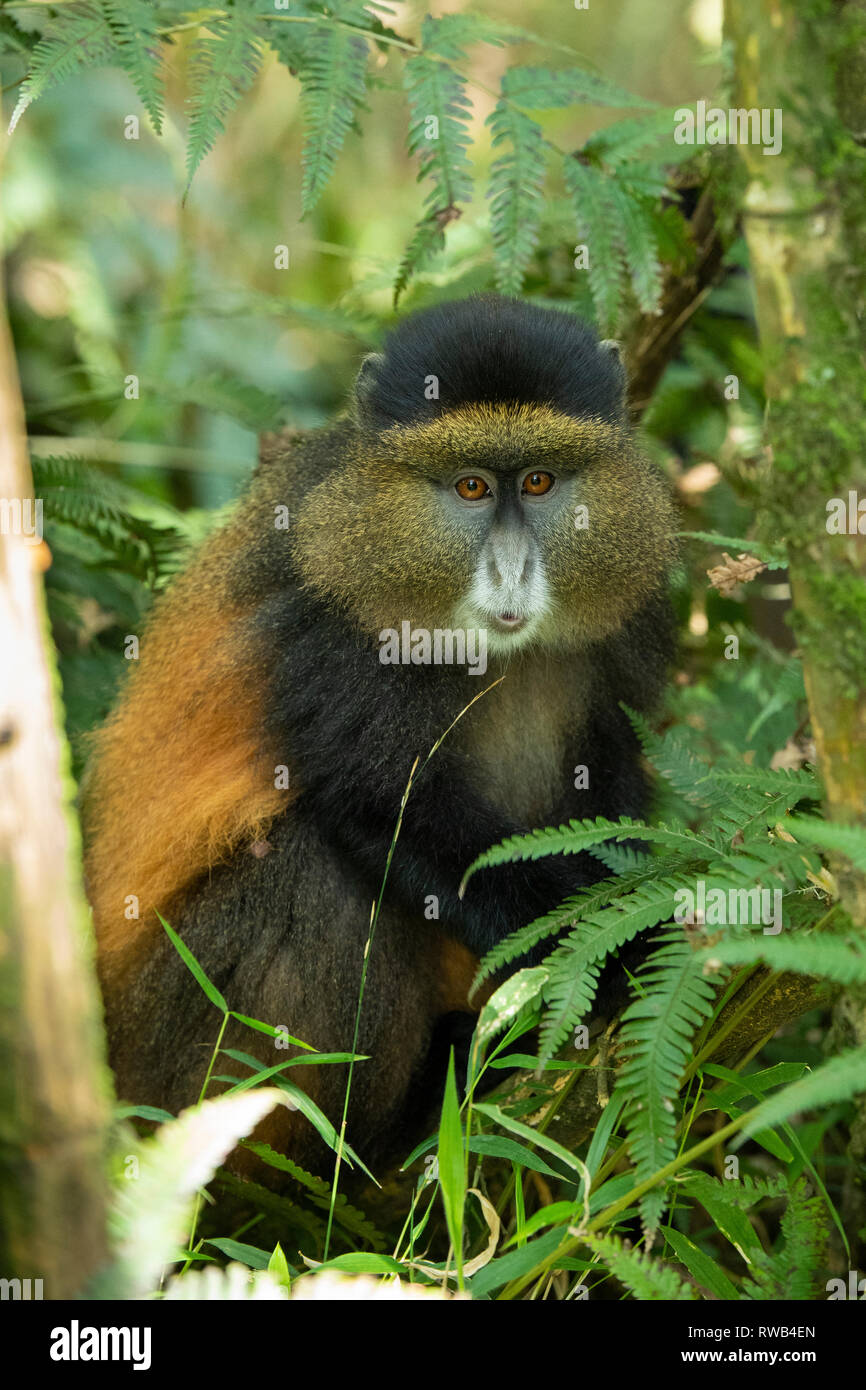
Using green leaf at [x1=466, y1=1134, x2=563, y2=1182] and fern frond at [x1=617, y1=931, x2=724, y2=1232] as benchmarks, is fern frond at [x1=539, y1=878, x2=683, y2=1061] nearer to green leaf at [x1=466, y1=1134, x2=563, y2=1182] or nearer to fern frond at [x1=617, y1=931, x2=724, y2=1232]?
fern frond at [x1=617, y1=931, x2=724, y2=1232]

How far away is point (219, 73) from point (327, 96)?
341mm

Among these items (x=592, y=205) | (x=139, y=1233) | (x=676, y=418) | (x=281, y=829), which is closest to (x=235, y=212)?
(x=676, y=418)

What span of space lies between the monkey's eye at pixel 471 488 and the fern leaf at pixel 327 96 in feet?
2.95

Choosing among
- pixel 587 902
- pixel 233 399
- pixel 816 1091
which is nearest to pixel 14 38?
pixel 233 399

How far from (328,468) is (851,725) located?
95.5 inches

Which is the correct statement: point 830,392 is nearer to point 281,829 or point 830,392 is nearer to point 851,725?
point 851,725

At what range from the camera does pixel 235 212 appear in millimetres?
10664

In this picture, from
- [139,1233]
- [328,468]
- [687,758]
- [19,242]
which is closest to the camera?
[139,1233]

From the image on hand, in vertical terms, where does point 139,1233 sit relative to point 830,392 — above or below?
below

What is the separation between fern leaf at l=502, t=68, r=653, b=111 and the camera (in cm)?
438

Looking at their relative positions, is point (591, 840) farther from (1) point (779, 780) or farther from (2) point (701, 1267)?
(2) point (701, 1267)

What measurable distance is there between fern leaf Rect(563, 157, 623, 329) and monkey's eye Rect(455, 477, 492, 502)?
2.56 feet

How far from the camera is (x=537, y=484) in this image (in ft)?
13.6

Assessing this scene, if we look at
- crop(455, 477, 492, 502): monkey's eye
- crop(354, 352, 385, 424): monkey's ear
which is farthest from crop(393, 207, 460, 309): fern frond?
crop(455, 477, 492, 502): monkey's eye
